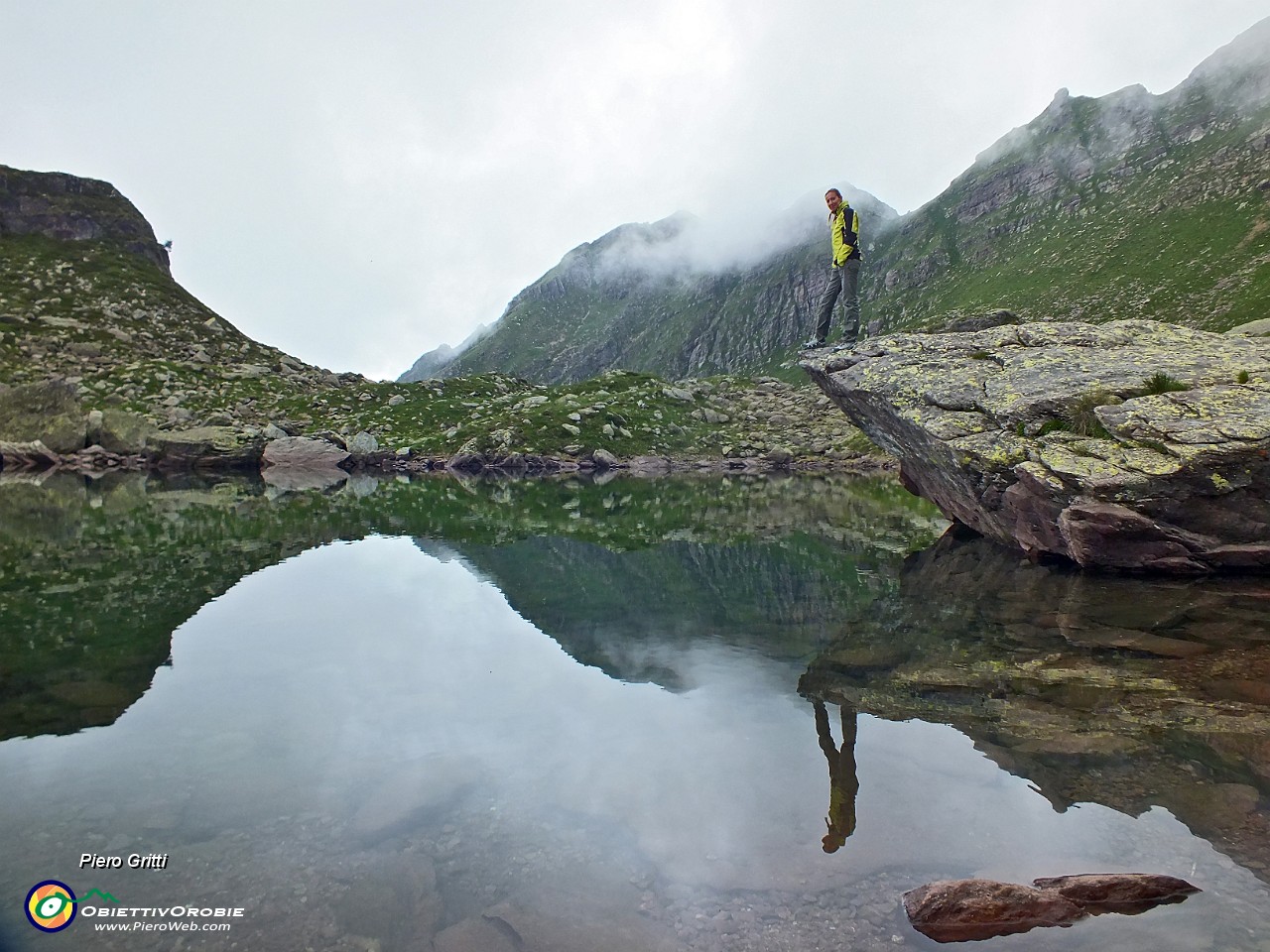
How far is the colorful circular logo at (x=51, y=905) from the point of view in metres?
4.67

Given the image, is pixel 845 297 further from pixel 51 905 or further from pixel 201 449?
pixel 201 449

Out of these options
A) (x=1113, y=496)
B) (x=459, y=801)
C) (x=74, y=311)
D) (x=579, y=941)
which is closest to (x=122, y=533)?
(x=459, y=801)

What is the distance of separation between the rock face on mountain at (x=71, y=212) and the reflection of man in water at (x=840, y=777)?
101m

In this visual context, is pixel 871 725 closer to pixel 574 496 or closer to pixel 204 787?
pixel 204 787

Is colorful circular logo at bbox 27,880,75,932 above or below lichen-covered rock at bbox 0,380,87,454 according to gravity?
below

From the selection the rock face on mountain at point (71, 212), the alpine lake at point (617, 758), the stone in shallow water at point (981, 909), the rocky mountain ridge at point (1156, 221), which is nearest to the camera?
the stone in shallow water at point (981, 909)

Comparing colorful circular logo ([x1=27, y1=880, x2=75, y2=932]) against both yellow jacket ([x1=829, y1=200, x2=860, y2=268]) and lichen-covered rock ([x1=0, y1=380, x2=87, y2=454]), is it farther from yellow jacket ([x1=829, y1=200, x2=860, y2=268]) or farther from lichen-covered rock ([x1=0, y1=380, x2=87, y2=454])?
lichen-covered rock ([x1=0, y1=380, x2=87, y2=454])

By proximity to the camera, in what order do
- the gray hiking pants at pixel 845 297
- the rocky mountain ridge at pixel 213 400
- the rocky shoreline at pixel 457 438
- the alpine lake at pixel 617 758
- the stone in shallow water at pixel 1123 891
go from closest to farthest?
the stone in shallow water at pixel 1123 891 < the alpine lake at pixel 617 758 < the gray hiking pants at pixel 845 297 < the rocky shoreline at pixel 457 438 < the rocky mountain ridge at pixel 213 400

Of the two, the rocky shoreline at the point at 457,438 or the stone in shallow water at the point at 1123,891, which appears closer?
the stone in shallow water at the point at 1123,891

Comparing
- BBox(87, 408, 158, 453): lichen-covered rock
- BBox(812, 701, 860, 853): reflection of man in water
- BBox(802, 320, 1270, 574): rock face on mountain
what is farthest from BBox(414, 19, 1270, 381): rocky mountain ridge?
BBox(87, 408, 158, 453): lichen-covered rock

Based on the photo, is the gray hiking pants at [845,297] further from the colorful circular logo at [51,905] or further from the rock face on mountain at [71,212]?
the rock face on mountain at [71,212]

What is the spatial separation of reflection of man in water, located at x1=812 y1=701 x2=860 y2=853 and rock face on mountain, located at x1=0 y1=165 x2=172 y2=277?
101 metres

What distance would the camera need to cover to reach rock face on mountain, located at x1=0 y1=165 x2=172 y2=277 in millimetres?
74875

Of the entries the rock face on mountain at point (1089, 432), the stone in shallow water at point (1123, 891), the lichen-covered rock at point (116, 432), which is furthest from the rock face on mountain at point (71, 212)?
the stone in shallow water at point (1123, 891)
